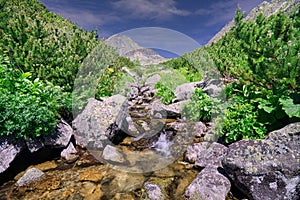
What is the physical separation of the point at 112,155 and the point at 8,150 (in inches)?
96.1

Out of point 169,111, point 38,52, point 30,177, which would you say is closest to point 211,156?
point 30,177

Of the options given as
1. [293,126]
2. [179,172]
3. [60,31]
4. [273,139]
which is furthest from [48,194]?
[60,31]

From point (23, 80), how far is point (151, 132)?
15.3ft

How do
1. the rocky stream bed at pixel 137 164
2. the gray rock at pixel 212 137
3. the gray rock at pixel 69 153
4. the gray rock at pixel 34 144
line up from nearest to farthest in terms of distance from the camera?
1. the rocky stream bed at pixel 137 164
2. the gray rock at pixel 34 144
3. the gray rock at pixel 69 153
4. the gray rock at pixel 212 137

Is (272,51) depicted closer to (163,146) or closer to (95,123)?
(163,146)

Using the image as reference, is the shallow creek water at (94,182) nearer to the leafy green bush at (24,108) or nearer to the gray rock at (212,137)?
the leafy green bush at (24,108)

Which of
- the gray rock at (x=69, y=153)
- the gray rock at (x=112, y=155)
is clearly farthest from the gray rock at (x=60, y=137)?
the gray rock at (x=112, y=155)

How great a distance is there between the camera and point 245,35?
215 inches

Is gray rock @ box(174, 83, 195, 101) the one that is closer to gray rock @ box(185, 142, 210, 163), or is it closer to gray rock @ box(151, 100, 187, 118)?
gray rock @ box(151, 100, 187, 118)

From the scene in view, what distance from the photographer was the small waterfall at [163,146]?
6165 mm

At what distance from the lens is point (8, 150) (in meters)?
4.51

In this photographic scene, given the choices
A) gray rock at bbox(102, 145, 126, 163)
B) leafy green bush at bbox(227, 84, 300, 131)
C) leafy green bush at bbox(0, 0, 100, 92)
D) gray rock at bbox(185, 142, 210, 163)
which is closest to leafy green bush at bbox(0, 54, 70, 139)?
leafy green bush at bbox(0, 0, 100, 92)

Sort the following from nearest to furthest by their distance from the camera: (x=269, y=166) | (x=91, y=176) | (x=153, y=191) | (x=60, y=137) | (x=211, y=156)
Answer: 1. (x=269, y=166)
2. (x=153, y=191)
3. (x=91, y=176)
4. (x=211, y=156)
5. (x=60, y=137)

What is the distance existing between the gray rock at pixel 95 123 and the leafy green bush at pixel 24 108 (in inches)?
30.4
